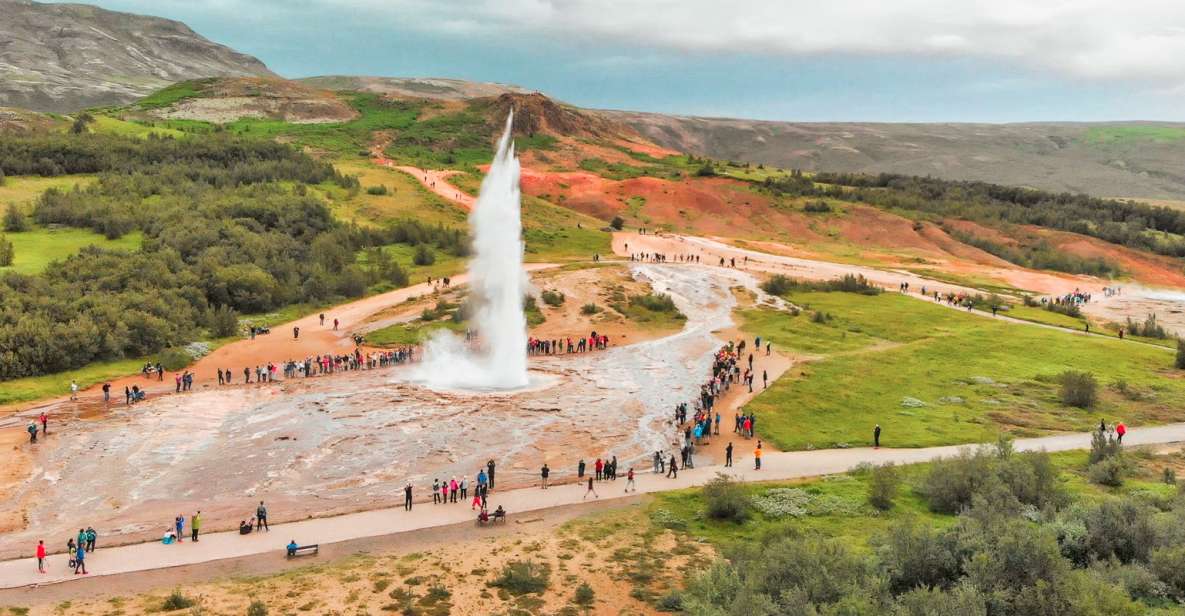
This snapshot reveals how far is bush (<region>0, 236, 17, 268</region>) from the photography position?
52322 mm

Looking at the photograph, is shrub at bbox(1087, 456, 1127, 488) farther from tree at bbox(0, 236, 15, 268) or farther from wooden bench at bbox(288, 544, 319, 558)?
tree at bbox(0, 236, 15, 268)

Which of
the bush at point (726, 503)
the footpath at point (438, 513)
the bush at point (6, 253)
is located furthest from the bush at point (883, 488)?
the bush at point (6, 253)

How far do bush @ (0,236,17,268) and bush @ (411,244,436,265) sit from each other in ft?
96.2

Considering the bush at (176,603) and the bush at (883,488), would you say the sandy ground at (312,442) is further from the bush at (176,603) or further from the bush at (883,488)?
the bush at (883,488)

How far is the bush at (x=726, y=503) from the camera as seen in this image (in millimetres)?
24562

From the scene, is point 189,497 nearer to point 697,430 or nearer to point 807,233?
point 697,430

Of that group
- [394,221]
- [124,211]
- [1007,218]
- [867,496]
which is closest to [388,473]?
[867,496]

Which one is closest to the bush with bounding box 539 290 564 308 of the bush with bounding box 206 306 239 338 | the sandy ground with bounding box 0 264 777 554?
the sandy ground with bounding box 0 264 777 554

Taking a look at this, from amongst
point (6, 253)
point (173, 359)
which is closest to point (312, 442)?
point (173, 359)

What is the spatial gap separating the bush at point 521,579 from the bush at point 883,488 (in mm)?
11328

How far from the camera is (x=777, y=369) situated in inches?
1738

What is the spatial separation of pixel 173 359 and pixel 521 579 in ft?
104

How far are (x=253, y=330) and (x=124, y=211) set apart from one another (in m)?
24.1

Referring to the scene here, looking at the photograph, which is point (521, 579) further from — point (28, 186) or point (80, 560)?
point (28, 186)
